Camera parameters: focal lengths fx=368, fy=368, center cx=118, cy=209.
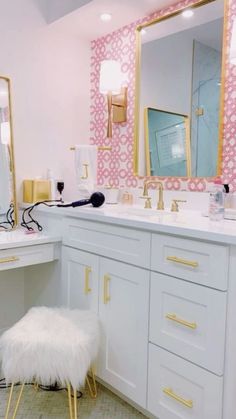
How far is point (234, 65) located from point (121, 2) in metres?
0.77

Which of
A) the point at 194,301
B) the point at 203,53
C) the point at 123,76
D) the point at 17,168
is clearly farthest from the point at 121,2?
the point at 194,301

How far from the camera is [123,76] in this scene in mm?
2383

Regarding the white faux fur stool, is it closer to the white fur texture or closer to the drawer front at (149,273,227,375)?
the white fur texture

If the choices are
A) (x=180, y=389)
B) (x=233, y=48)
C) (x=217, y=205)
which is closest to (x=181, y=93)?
(x=233, y=48)

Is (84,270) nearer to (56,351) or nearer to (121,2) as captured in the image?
(56,351)

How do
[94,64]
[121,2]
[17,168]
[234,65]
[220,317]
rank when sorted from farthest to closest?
1. [94,64]
2. [17,168]
3. [121,2]
4. [234,65]
5. [220,317]

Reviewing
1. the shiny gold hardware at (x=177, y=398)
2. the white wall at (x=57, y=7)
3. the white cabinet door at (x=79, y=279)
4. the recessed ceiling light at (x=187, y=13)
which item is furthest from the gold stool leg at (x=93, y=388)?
the white wall at (x=57, y=7)

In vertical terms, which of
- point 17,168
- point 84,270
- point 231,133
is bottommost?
point 84,270

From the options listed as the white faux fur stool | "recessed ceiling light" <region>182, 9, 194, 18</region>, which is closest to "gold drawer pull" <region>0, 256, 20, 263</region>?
the white faux fur stool

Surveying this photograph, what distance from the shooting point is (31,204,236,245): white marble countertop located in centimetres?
130

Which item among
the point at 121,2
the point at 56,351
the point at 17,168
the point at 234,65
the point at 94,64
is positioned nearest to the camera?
the point at 56,351

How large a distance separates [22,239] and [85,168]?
2.15 feet

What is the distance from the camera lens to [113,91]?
7.72ft

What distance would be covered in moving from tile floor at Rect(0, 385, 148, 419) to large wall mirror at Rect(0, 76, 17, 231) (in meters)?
0.95
